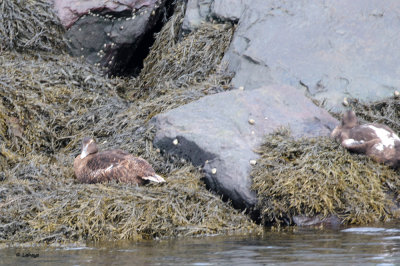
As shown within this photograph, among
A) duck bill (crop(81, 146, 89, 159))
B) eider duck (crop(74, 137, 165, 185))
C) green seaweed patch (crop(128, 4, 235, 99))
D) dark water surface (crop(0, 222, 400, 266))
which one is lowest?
dark water surface (crop(0, 222, 400, 266))

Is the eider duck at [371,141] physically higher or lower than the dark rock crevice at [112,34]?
lower

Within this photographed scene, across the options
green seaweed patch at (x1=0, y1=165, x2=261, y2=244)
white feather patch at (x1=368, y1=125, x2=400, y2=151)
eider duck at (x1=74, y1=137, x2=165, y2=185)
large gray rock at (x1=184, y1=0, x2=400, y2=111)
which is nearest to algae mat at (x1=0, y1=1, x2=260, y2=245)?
green seaweed patch at (x1=0, y1=165, x2=261, y2=244)

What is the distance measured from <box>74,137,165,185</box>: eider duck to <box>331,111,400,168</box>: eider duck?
1.79m

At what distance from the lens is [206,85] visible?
28.4 feet

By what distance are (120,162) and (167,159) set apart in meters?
0.63

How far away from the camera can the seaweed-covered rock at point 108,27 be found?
985 centimetres

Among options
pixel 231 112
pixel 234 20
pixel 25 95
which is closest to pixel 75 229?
pixel 231 112

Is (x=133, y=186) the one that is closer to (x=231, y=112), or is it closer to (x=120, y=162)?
(x=120, y=162)

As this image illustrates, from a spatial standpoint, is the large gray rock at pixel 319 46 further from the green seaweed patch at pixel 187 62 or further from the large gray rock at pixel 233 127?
the large gray rock at pixel 233 127

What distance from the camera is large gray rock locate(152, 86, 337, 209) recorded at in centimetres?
690

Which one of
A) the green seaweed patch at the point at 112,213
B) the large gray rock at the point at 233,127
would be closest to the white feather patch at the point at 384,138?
the large gray rock at the point at 233,127

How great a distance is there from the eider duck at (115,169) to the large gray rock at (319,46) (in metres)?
2.16

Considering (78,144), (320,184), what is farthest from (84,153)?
(320,184)

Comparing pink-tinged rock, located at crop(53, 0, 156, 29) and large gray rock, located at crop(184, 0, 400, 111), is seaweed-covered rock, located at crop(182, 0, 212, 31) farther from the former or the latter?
pink-tinged rock, located at crop(53, 0, 156, 29)
